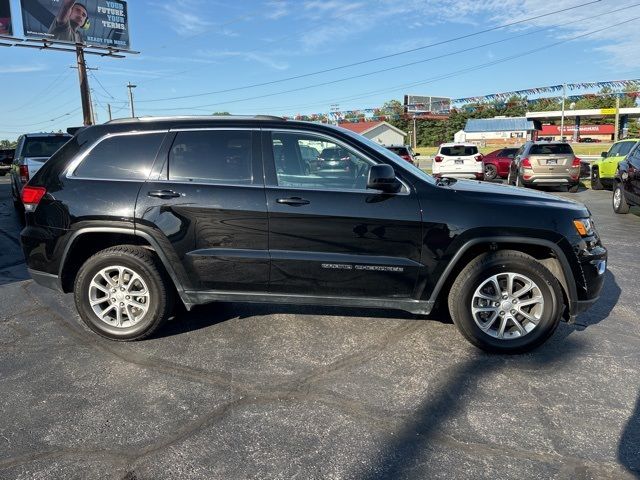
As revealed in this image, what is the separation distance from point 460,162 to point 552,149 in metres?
3.16

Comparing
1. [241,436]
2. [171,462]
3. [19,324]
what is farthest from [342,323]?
[19,324]

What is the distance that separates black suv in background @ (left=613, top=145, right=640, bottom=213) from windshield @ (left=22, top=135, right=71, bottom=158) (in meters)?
11.4

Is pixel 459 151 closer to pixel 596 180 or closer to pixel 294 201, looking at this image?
pixel 596 180

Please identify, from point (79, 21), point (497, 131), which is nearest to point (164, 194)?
point (79, 21)

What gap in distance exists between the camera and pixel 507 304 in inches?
152

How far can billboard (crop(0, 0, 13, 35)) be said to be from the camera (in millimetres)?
31141

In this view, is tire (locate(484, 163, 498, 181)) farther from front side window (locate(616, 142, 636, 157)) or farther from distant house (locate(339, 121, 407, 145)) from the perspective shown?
distant house (locate(339, 121, 407, 145))

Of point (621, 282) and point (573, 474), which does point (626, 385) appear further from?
point (621, 282)

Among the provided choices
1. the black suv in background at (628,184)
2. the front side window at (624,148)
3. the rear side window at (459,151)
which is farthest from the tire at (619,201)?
the rear side window at (459,151)

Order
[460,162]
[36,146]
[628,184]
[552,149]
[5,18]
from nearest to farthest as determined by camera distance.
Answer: [628,184] < [36,146] < [552,149] < [460,162] < [5,18]

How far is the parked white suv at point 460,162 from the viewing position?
58.1ft

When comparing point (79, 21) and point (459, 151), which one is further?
point (79, 21)

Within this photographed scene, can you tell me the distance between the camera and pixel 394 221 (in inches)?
148

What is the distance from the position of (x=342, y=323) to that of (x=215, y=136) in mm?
1982
